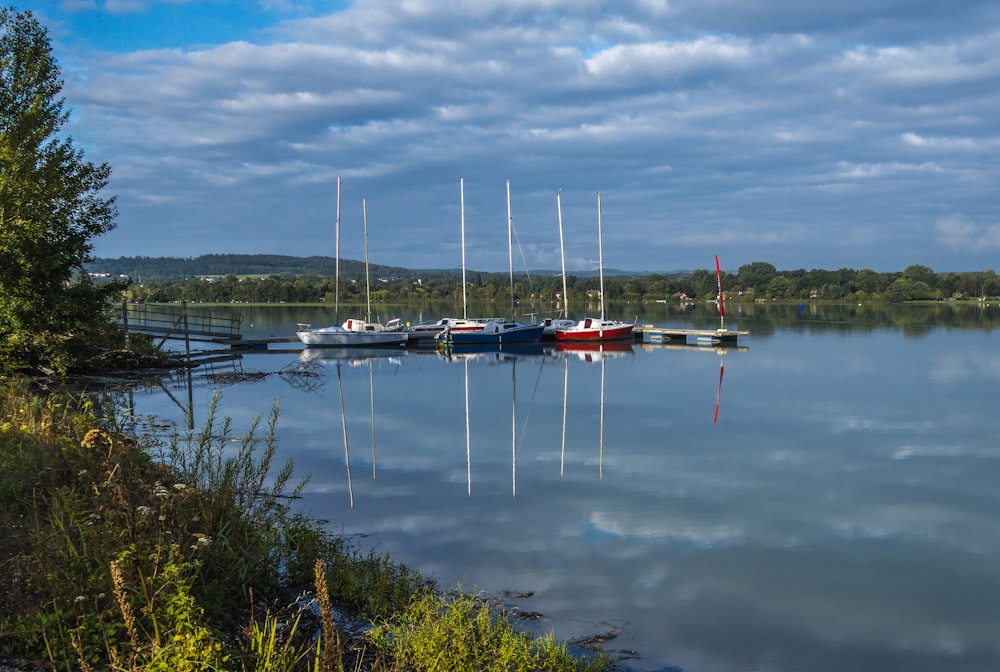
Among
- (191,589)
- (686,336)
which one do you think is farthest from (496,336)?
(191,589)

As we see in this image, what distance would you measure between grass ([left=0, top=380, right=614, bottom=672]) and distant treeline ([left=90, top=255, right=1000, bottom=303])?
122m

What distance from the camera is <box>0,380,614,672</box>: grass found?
5758 mm

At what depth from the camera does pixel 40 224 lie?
22812 millimetres

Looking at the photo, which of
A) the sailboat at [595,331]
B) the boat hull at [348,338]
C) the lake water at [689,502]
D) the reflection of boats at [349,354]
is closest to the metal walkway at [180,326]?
the reflection of boats at [349,354]

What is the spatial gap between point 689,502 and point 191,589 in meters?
10.2

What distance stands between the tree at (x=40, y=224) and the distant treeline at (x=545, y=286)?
103354mm

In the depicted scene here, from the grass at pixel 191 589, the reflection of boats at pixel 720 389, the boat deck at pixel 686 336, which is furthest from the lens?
the boat deck at pixel 686 336

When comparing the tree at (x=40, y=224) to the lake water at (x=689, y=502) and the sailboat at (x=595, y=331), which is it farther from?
the sailboat at (x=595, y=331)

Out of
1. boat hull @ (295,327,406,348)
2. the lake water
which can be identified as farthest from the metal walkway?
the lake water

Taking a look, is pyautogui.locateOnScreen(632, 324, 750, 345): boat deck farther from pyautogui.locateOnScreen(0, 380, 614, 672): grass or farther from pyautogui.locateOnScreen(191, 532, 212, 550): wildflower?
pyautogui.locateOnScreen(191, 532, 212, 550): wildflower

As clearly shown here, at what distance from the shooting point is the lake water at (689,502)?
9344 millimetres

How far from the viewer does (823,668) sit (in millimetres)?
8320

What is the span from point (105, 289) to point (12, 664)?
69.5 feet

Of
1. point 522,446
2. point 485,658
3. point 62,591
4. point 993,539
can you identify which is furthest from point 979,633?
point 522,446
